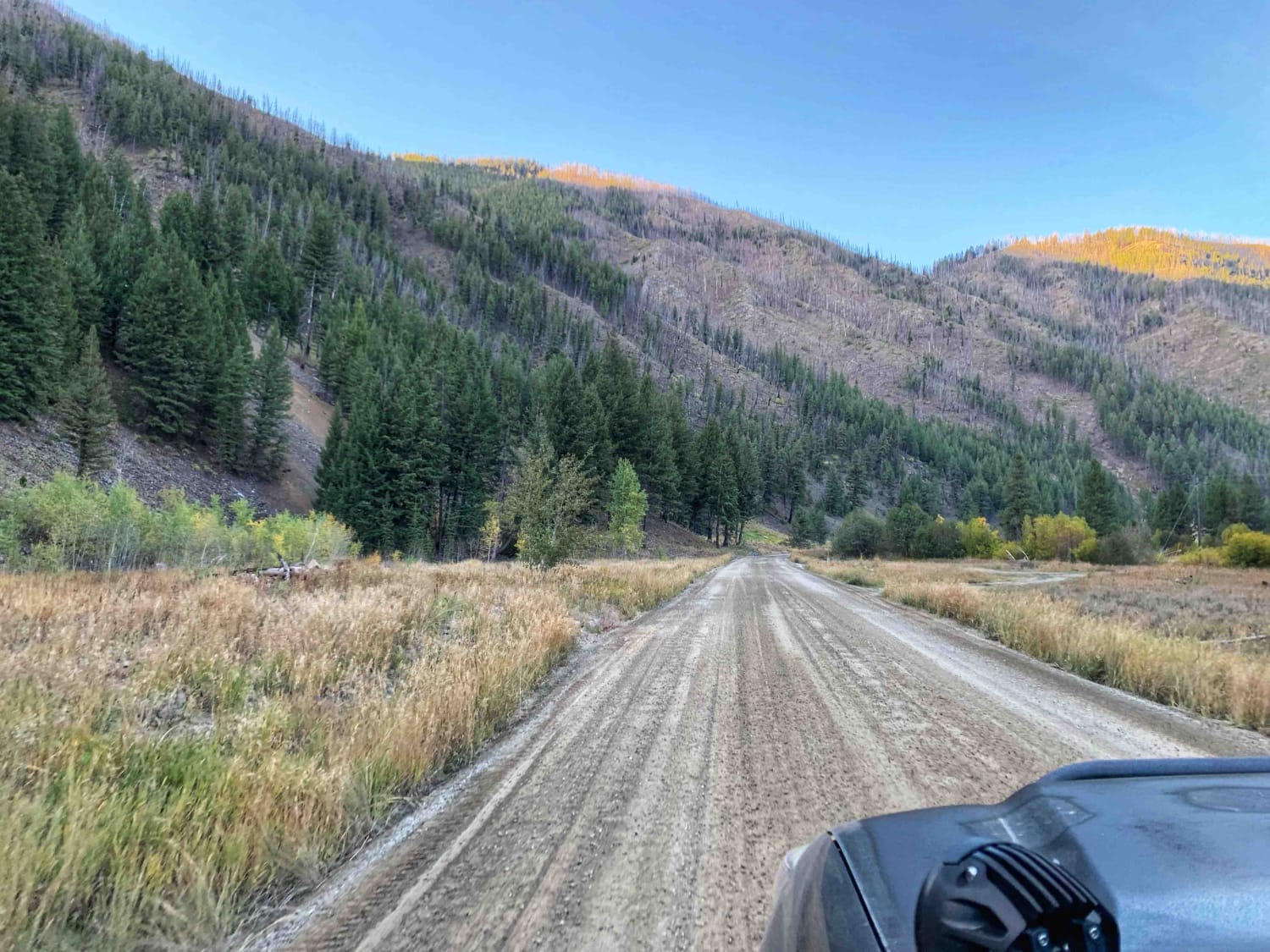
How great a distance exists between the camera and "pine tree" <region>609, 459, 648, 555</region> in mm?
38812

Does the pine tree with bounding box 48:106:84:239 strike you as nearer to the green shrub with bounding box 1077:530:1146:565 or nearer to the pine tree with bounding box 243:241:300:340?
the pine tree with bounding box 243:241:300:340

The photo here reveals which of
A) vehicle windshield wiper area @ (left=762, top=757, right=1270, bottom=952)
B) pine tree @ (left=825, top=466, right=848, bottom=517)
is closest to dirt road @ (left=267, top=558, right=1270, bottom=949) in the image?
vehicle windshield wiper area @ (left=762, top=757, right=1270, bottom=952)

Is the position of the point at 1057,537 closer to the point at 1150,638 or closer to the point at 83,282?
the point at 1150,638

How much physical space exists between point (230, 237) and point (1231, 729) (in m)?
91.7

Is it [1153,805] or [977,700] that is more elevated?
[1153,805]

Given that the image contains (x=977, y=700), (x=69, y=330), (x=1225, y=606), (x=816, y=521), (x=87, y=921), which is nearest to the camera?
(x=87, y=921)

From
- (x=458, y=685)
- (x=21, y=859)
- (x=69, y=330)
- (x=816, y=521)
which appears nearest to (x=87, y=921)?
(x=21, y=859)

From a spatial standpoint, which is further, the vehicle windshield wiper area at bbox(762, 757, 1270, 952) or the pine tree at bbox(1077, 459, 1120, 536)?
the pine tree at bbox(1077, 459, 1120, 536)

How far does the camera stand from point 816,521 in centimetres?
9200

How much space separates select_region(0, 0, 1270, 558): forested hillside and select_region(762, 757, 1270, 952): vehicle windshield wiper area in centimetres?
2047

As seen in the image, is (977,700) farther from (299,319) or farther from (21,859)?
(299,319)

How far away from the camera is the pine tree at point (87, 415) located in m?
30.7

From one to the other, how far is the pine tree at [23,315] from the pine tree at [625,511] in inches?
1305

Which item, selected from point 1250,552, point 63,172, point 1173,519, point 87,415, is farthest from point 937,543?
point 63,172
